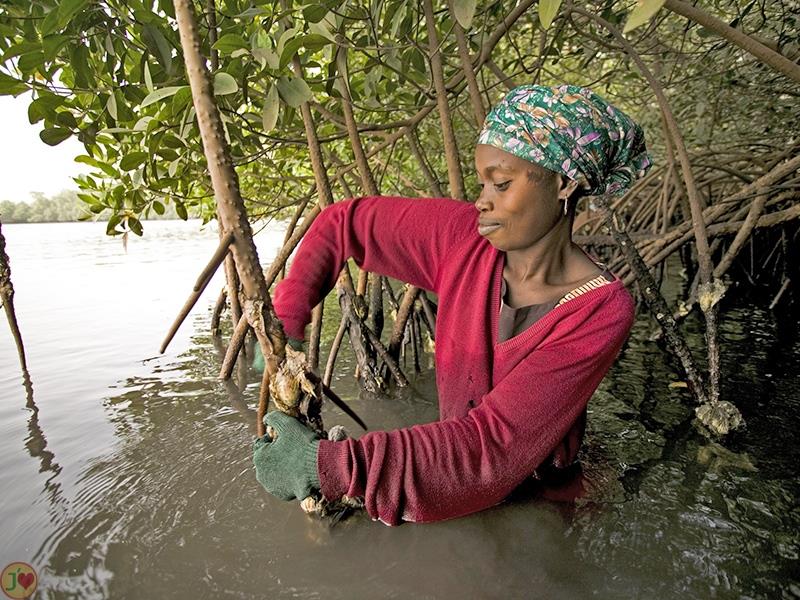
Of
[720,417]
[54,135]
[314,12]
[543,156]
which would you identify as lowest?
[720,417]

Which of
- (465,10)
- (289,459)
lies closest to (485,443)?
(289,459)

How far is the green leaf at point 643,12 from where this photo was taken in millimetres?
754

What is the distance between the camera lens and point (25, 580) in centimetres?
152

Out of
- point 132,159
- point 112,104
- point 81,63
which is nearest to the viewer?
point 81,63

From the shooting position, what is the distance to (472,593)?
4.56ft

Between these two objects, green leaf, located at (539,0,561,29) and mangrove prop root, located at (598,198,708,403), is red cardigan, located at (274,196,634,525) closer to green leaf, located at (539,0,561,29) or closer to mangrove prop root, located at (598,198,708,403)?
green leaf, located at (539,0,561,29)

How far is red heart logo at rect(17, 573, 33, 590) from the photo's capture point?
1.49 m

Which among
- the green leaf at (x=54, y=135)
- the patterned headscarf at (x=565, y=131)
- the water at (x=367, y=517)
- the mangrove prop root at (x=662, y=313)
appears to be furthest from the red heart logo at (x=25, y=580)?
the mangrove prop root at (x=662, y=313)

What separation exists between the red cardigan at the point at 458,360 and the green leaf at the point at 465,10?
552mm

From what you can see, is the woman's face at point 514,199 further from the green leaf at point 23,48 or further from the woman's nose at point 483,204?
the green leaf at point 23,48

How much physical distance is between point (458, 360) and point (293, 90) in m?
0.88

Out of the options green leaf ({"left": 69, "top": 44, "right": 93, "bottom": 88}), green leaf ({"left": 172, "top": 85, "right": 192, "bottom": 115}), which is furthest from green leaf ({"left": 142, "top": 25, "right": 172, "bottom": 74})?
green leaf ({"left": 69, "top": 44, "right": 93, "bottom": 88})

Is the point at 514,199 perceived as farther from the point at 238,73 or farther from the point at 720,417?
the point at 720,417

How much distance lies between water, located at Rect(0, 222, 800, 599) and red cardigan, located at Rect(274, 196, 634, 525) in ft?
1.21
